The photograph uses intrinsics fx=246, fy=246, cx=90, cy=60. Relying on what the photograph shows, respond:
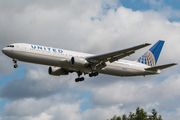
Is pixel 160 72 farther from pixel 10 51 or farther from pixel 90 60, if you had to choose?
pixel 10 51

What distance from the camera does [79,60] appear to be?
39781mm

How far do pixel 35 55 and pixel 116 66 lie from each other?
14.4 metres

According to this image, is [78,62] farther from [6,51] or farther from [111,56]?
[6,51]

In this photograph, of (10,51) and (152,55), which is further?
(152,55)

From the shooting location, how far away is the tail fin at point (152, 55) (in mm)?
49994

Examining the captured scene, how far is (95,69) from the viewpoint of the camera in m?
42.5

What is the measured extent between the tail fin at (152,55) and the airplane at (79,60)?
5.12ft

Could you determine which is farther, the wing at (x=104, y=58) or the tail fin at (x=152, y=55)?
the tail fin at (x=152, y=55)

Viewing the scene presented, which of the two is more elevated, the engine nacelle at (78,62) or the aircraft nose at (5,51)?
the aircraft nose at (5,51)

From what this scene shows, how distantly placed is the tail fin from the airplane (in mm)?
1561

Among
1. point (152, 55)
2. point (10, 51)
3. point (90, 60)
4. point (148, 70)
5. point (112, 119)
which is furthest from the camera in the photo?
point (112, 119)

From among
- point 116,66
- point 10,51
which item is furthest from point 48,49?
point 116,66

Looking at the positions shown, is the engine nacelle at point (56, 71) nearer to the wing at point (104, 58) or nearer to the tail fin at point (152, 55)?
the wing at point (104, 58)

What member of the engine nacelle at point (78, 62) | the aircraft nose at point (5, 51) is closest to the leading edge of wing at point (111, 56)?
the engine nacelle at point (78, 62)
